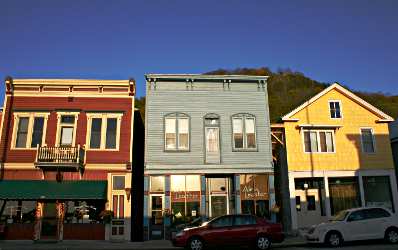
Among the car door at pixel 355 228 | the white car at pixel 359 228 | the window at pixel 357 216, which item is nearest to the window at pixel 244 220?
the white car at pixel 359 228

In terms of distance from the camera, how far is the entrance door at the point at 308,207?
23.6 m

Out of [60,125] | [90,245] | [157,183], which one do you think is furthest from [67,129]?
[90,245]

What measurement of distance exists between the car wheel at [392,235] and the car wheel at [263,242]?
5.10 meters

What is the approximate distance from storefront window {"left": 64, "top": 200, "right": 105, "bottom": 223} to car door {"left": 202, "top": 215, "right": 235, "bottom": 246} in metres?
7.95

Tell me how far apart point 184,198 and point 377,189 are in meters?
12.3

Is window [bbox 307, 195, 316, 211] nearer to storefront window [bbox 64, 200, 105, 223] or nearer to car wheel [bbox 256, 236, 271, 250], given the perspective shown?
car wheel [bbox 256, 236, 271, 250]

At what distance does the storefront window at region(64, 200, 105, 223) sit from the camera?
70.2 feet

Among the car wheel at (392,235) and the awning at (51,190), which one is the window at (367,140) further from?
the awning at (51,190)

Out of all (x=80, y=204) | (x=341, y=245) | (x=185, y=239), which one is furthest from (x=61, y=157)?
(x=341, y=245)

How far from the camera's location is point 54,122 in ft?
74.6

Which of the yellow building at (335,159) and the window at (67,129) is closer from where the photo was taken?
the window at (67,129)

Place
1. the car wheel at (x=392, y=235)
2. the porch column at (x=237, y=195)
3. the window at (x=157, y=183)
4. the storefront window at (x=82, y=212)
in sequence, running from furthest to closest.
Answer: the porch column at (x=237, y=195)
the window at (x=157, y=183)
the storefront window at (x=82, y=212)
the car wheel at (x=392, y=235)

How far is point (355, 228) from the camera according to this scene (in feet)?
53.7

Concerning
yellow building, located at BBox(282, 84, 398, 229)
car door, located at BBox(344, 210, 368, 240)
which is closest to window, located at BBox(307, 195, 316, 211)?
yellow building, located at BBox(282, 84, 398, 229)
